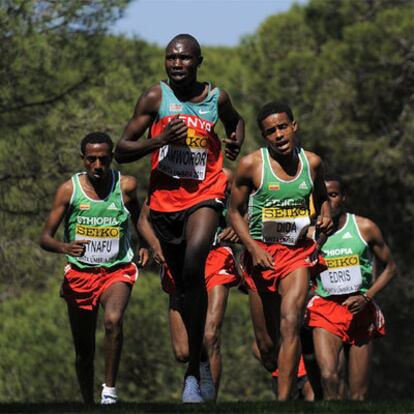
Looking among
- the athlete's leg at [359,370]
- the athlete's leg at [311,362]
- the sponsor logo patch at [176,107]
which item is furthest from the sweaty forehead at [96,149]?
the athlete's leg at [359,370]

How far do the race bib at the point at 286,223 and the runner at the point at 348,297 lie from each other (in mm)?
2360

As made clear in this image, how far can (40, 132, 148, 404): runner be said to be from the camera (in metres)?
11.9

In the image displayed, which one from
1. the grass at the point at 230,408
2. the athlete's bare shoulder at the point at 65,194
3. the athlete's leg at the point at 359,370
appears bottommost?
the athlete's leg at the point at 359,370

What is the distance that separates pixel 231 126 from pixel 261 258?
113cm

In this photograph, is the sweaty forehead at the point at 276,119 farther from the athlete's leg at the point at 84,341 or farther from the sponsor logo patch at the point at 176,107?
the athlete's leg at the point at 84,341

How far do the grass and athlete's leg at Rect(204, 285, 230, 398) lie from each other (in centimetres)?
195

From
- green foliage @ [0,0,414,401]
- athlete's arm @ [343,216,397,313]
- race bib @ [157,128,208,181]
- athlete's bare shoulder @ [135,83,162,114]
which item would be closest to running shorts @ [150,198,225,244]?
race bib @ [157,128,208,181]

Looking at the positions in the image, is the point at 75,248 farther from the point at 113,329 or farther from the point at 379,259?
the point at 379,259

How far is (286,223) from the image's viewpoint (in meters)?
11.1

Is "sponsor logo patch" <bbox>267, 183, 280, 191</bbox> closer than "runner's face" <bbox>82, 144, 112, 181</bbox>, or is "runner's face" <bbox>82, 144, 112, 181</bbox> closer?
"sponsor logo patch" <bbox>267, 183, 280, 191</bbox>

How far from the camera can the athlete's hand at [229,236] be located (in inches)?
479

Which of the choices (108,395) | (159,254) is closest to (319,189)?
(159,254)

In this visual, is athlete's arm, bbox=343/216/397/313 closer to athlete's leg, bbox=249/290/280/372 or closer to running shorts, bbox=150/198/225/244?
athlete's leg, bbox=249/290/280/372

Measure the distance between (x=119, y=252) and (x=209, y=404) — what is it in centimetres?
282
